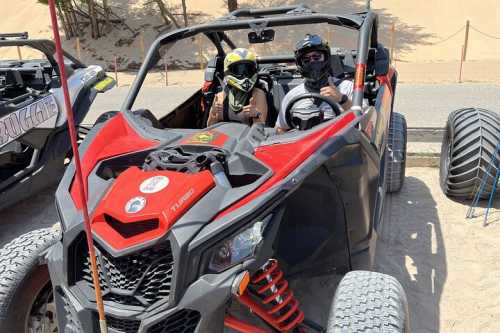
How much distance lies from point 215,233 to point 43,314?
1.27m

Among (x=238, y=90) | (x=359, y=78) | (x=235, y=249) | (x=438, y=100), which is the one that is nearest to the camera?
(x=235, y=249)

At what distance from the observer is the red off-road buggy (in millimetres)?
2127

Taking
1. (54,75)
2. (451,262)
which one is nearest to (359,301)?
(451,262)

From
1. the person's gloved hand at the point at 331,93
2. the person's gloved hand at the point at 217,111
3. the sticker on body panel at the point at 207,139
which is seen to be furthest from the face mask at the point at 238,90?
the sticker on body panel at the point at 207,139

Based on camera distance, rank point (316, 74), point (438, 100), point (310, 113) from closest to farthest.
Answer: point (310, 113) → point (316, 74) → point (438, 100)

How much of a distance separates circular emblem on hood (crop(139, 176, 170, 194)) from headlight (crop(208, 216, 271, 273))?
40cm

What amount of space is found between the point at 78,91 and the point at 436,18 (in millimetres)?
18054

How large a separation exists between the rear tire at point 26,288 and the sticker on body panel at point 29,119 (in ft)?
7.10

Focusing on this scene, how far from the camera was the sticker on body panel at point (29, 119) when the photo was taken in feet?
15.5

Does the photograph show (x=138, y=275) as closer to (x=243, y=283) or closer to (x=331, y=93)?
(x=243, y=283)

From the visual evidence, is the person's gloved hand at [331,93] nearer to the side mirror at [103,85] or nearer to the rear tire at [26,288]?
the rear tire at [26,288]

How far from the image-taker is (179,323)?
6.98ft

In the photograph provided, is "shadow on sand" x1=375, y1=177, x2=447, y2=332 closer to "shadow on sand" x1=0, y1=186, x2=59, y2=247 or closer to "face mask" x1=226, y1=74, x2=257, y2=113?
"face mask" x1=226, y1=74, x2=257, y2=113

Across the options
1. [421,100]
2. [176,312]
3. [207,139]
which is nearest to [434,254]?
[207,139]
